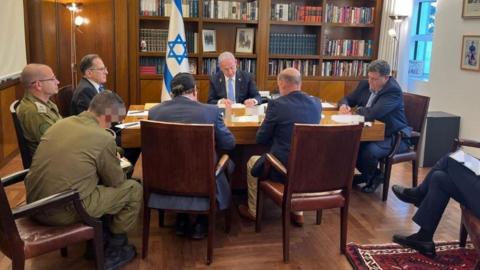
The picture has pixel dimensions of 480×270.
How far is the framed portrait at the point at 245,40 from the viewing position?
5.95 meters

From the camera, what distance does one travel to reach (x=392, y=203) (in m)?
3.70

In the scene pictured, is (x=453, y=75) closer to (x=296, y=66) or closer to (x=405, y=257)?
(x=296, y=66)

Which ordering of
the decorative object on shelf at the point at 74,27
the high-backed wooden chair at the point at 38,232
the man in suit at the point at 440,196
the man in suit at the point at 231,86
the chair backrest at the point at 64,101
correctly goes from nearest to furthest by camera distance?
1. the high-backed wooden chair at the point at 38,232
2. the man in suit at the point at 440,196
3. the chair backrest at the point at 64,101
4. the man in suit at the point at 231,86
5. the decorative object on shelf at the point at 74,27

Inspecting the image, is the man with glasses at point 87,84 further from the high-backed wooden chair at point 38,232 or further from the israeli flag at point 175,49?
the israeli flag at point 175,49

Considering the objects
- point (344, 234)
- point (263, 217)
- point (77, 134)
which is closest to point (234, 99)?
point (263, 217)

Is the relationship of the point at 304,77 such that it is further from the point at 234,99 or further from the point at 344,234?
the point at 344,234

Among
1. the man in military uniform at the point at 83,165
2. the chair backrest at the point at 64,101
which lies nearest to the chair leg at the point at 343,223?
the man in military uniform at the point at 83,165

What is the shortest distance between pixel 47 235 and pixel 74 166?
341 mm

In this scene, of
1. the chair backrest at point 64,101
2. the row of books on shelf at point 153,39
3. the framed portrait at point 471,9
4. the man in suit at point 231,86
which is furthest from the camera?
the row of books on shelf at point 153,39

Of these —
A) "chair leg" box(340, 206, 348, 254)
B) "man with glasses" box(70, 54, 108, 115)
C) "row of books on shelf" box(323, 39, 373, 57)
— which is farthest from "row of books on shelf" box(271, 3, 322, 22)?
"chair leg" box(340, 206, 348, 254)

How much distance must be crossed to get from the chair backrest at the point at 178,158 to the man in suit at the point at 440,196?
4.26 feet

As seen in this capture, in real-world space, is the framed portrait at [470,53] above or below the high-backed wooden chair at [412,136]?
above

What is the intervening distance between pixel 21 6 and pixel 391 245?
4.42 m

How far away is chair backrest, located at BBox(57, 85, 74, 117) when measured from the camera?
11.6 feet
